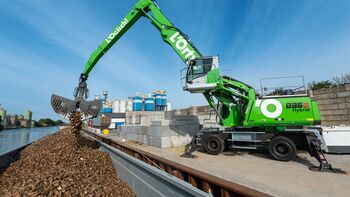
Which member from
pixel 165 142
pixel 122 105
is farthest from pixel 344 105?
pixel 122 105

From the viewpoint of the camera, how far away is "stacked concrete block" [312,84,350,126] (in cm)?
737

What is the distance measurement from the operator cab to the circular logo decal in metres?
Answer: 2.02

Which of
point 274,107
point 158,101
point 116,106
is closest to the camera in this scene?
point 274,107

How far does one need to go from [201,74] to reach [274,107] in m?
3.10

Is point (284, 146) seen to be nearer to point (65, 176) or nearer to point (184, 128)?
point (184, 128)

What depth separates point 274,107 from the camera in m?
6.34

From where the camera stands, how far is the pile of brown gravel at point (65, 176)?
3392 mm

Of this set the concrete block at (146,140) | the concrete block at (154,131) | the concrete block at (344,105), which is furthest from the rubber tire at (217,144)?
the concrete block at (344,105)

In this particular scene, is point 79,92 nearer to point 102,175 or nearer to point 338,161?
point 102,175

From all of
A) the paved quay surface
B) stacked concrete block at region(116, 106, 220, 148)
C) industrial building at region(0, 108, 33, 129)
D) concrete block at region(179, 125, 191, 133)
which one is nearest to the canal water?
stacked concrete block at region(116, 106, 220, 148)

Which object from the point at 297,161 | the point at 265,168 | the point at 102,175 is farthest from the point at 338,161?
the point at 102,175

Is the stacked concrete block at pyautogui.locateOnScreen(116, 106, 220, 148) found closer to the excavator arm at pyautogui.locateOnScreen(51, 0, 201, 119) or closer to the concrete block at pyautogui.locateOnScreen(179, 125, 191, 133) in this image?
the concrete block at pyautogui.locateOnScreen(179, 125, 191, 133)

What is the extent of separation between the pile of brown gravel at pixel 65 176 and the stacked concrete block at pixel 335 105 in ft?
29.5

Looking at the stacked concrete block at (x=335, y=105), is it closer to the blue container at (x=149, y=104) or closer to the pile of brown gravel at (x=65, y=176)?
the pile of brown gravel at (x=65, y=176)
